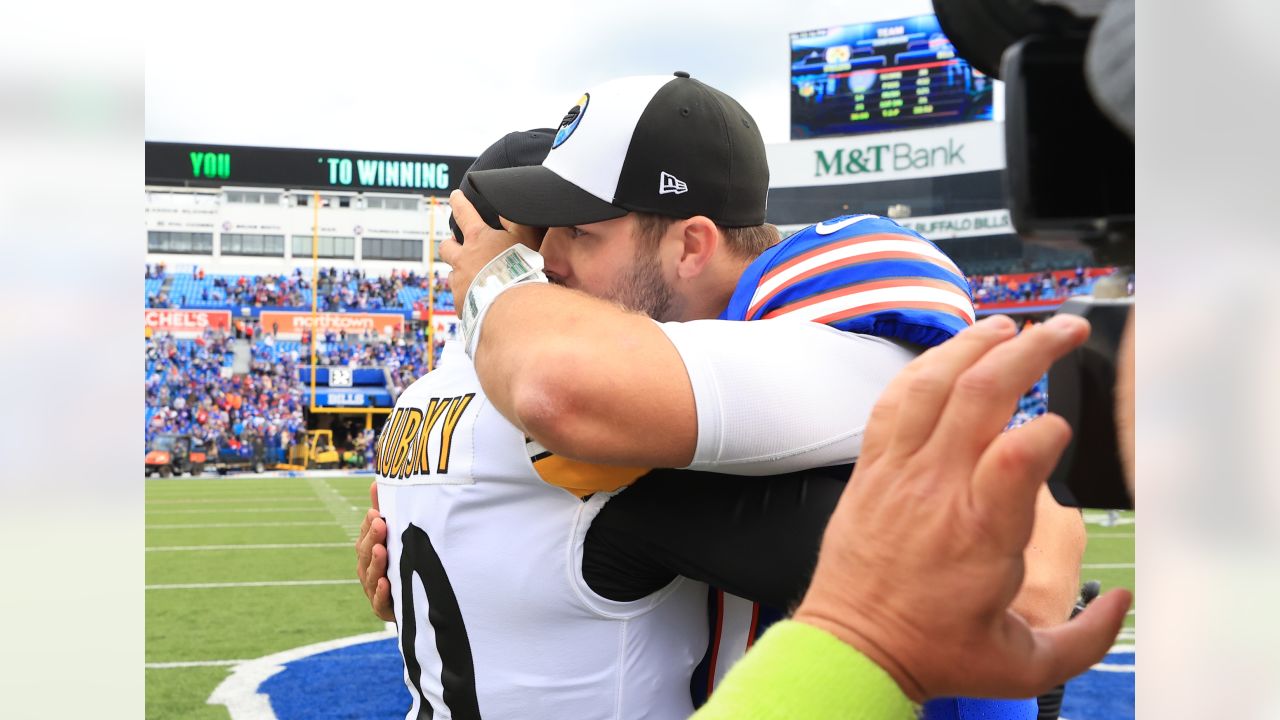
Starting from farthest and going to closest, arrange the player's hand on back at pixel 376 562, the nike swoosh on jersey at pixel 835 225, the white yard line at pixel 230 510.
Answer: the white yard line at pixel 230 510 → the player's hand on back at pixel 376 562 → the nike swoosh on jersey at pixel 835 225

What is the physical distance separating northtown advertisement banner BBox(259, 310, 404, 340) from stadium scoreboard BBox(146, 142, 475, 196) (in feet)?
18.5

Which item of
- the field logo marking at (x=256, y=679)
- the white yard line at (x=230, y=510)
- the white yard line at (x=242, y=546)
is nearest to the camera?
the field logo marking at (x=256, y=679)

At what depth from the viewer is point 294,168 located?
123 ft

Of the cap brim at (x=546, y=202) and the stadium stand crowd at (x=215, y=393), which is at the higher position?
the cap brim at (x=546, y=202)

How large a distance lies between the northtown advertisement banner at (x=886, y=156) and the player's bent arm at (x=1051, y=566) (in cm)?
2995

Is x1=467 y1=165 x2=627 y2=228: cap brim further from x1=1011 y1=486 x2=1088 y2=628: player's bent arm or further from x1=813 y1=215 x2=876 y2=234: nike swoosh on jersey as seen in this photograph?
x1=1011 y1=486 x2=1088 y2=628: player's bent arm

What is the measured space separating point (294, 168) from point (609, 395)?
3884 cm

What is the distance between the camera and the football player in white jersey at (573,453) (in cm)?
102

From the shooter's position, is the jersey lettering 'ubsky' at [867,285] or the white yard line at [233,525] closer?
the jersey lettering 'ubsky' at [867,285]

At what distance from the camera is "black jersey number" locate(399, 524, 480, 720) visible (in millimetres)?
1441

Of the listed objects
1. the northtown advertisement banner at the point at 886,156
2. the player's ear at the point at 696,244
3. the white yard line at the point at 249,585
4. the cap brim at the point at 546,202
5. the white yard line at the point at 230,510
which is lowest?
the white yard line at the point at 230,510

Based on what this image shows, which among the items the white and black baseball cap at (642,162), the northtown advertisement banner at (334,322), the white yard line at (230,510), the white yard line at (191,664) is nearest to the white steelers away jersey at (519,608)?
the white and black baseball cap at (642,162)

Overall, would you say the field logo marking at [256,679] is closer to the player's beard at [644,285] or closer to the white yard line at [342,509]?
the player's beard at [644,285]
